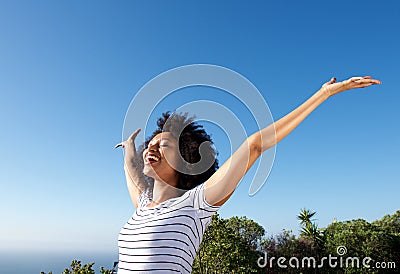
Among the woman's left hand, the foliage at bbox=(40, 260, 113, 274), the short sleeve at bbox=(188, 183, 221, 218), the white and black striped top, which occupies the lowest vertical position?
the white and black striped top

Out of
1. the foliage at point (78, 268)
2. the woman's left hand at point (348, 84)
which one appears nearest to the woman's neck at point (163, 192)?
the woman's left hand at point (348, 84)

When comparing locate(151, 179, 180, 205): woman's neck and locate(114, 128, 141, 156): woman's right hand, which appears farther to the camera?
locate(114, 128, 141, 156): woman's right hand

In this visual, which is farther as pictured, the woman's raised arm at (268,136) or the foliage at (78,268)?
the foliage at (78,268)

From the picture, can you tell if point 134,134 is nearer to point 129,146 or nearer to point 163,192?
point 129,146

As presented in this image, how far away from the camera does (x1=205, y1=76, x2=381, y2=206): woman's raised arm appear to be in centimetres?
105

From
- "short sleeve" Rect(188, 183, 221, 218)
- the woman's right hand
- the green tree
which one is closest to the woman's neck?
"short sleeve" Rect(188, 183, 221, 218)

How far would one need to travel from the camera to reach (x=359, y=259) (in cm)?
1455

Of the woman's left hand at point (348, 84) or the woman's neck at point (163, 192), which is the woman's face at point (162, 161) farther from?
the woman's left hand at point (348, 84)

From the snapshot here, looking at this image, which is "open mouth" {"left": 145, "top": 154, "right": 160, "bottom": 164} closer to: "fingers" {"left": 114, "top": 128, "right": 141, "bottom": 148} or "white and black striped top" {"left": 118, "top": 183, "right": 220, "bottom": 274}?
"white and black striped top" {"left": 118, "top": 183, "right": 220, "bottom": 274}

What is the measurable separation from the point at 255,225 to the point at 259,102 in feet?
45.2

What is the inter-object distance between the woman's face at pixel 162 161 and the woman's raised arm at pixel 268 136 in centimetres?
28

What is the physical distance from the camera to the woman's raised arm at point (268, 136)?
105cm

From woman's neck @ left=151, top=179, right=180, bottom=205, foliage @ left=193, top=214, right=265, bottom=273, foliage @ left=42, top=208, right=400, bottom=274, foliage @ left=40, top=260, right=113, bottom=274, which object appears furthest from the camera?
foliage @ left=42, top=208, right=400, bottom=274

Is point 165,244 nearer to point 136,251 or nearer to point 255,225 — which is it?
point 136,251
